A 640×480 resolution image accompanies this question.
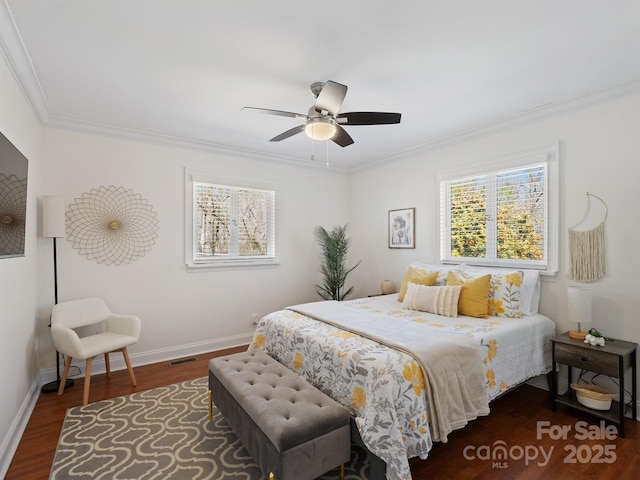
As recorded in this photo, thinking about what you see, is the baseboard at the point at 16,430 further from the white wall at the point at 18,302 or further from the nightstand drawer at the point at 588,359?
the nightstand drawer at the point at 588,359

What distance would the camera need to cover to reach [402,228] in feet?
15.0

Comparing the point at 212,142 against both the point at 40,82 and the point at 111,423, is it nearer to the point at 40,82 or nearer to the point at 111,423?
the point at 40,82

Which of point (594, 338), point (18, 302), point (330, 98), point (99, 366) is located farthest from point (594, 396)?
point (99, 366)

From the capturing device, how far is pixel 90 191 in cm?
346

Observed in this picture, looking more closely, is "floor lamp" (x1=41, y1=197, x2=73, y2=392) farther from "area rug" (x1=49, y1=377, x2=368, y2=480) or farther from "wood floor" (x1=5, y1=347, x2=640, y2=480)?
"area rug" (x1=49, y1=377, x2=368, y2=480)

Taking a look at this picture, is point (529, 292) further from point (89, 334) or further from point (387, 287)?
point (89, 334)

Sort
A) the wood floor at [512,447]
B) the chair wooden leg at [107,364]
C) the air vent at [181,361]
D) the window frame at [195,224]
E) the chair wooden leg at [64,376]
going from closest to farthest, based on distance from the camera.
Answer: the wood floor at [512,447] < the chair wooden leg at [64,376] < the chair wooden leg at [107,364] < the air vent at [181,361] < the window frame at [195,224]

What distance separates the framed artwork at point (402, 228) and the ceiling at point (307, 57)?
141 cm

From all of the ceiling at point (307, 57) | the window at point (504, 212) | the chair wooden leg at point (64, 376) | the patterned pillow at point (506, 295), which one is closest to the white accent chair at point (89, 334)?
the chair wooden leg at point (64, 376)

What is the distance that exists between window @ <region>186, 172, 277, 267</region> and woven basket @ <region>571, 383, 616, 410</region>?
3.64 meters

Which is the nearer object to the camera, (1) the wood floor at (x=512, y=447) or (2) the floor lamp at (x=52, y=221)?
(1) the wood floor at (x=512, y=447)

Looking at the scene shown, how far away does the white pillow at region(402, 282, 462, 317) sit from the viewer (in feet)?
10.1

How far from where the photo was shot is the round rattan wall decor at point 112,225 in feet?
11.2

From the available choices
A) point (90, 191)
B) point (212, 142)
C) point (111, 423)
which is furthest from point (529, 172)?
point (90, 191)
